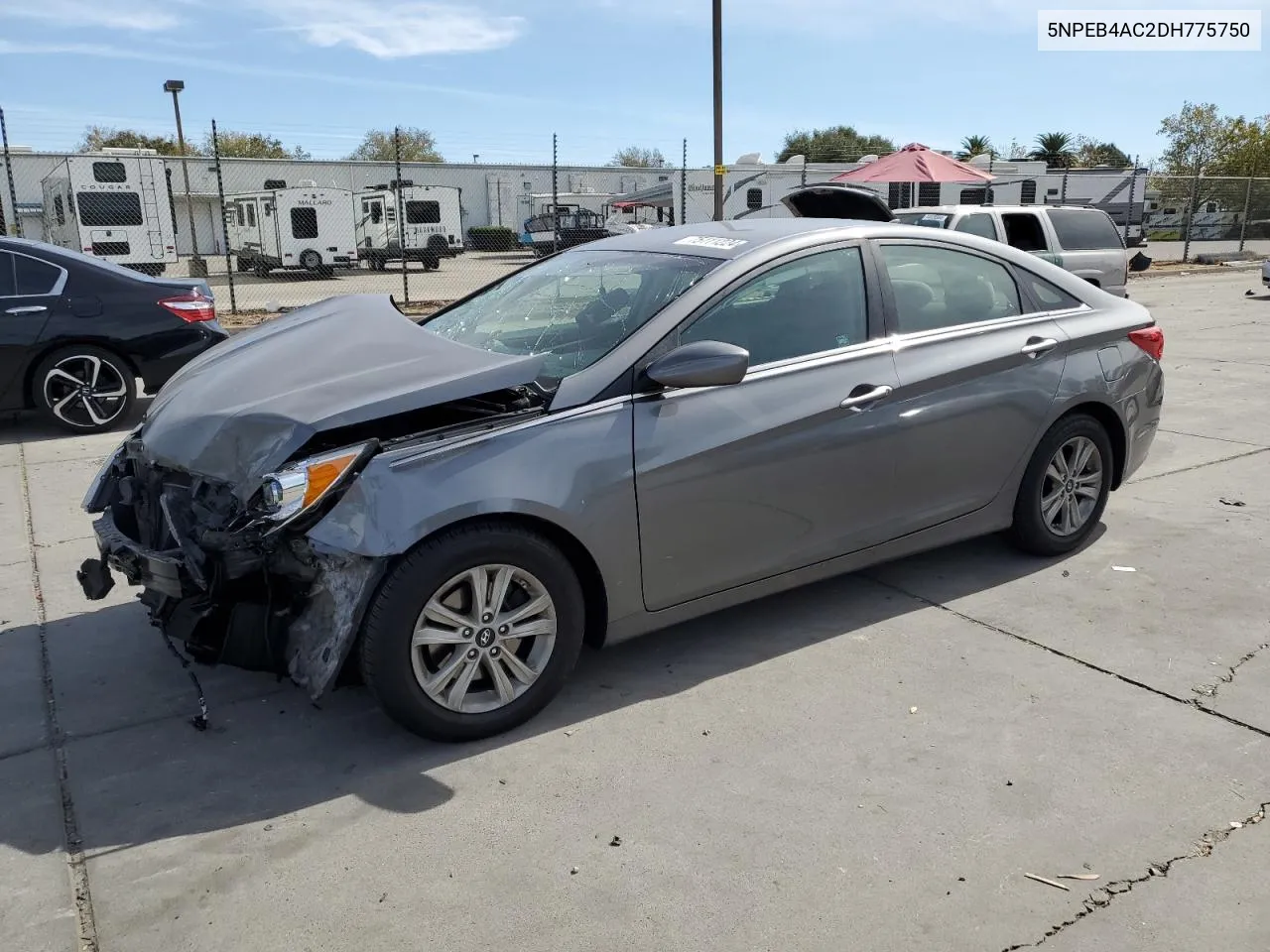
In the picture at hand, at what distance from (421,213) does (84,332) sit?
25834 millimetres

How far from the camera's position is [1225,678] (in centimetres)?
372

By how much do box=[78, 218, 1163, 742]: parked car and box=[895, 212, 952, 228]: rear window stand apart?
701 centimetres

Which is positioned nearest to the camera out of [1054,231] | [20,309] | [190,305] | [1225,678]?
[1225,678]

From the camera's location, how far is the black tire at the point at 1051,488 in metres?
4.65

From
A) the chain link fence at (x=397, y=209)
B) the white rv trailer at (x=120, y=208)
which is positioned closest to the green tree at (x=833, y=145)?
the chain link fence at (x=397, y=209)

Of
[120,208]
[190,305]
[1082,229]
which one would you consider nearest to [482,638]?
[190,305]

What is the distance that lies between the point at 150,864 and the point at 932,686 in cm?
258

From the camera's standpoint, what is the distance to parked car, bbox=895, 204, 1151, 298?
1145 cm

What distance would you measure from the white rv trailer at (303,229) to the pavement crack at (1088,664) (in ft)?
87.1

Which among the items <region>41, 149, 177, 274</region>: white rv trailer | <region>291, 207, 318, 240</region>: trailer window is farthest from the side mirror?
<region>291, 207, 318, 240</region>: trailer window

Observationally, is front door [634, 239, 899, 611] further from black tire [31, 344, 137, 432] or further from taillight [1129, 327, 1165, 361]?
black tire [31, 344, 137, 432]

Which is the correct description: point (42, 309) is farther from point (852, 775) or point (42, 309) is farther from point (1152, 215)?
point (1152, 215)

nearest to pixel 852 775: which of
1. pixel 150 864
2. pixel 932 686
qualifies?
pixel 932 686

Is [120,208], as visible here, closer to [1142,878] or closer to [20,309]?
[20,309]
